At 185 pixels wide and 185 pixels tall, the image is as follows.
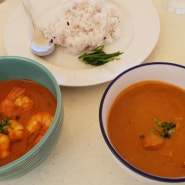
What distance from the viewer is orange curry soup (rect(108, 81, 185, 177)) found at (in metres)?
0.69

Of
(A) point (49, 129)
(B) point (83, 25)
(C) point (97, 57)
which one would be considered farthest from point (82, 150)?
(B) point (83, 25)

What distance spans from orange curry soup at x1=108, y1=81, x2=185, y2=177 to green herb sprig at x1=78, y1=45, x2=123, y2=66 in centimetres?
21

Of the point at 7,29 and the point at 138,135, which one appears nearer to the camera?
the point at 138,135

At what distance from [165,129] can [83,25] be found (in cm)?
52

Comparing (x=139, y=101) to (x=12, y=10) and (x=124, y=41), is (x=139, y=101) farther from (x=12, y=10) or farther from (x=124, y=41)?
(x=12, y=10)

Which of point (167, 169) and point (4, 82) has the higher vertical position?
point (4, 82)

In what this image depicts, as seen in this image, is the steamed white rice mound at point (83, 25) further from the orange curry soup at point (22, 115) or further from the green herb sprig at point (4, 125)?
the green herb sprig at point (4, 125)

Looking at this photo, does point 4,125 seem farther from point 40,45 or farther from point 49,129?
point 40,45

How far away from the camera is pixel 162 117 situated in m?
0.76

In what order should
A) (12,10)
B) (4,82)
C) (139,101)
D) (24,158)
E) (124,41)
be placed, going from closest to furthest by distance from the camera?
(24,158)
(139,101)
(4,82)
(124,41)
(12,10)

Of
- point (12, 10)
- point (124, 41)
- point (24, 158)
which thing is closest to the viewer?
point (24, 158)

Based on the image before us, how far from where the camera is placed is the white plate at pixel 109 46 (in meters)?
0.94

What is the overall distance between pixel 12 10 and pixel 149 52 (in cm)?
63

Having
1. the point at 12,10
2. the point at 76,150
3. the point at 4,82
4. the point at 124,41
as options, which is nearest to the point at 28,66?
the point at 4,82
